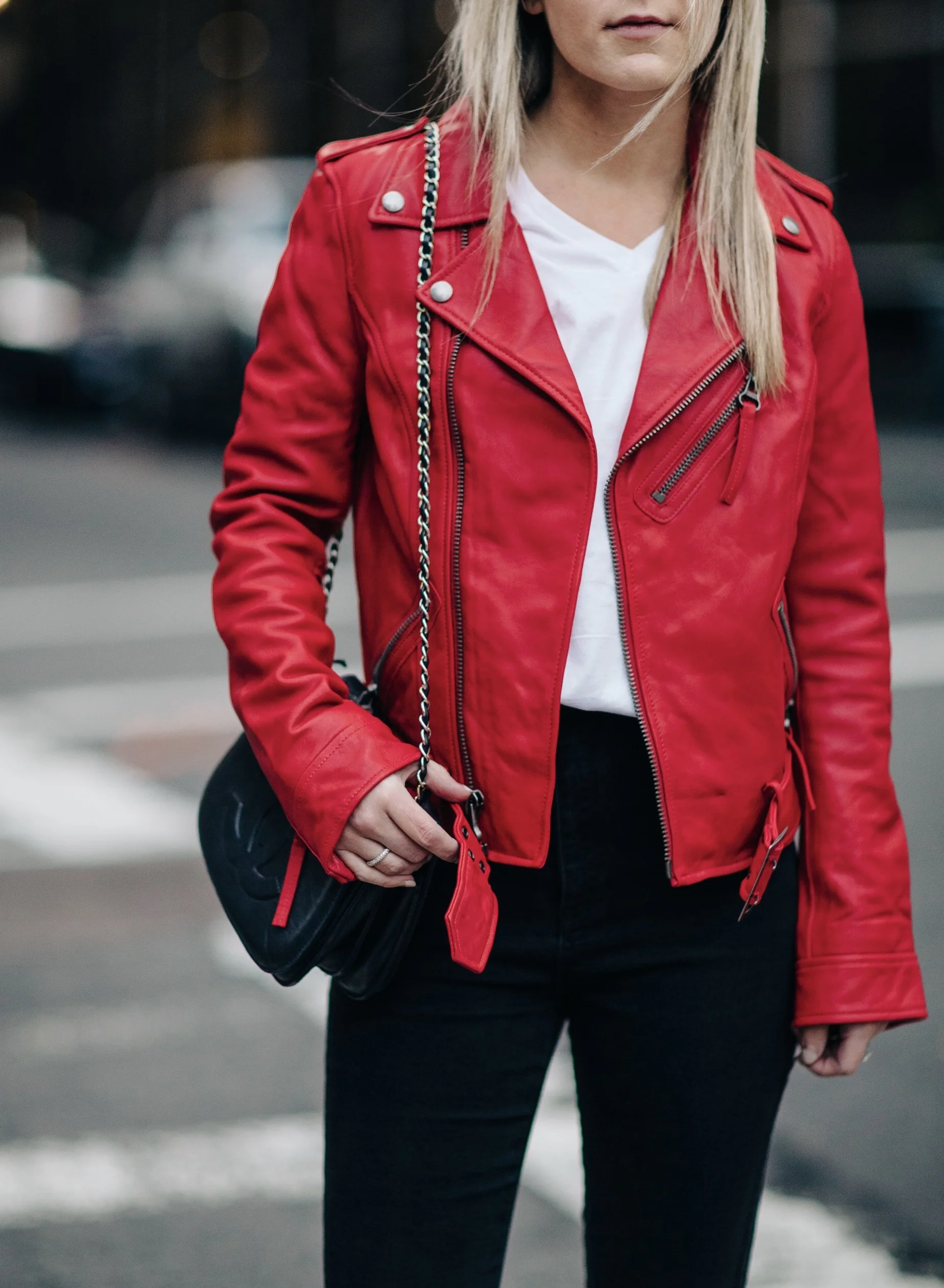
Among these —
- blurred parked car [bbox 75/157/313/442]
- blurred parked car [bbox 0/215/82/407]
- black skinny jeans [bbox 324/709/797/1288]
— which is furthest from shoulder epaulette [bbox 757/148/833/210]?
blurred parked car [bbox 0/215/82/407]

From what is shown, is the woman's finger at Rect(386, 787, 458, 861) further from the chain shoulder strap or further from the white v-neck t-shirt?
the white v-neck t-shirt

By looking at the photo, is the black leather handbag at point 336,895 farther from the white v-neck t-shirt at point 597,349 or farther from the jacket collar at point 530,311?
the white v-neck t-shirt at point 597,349

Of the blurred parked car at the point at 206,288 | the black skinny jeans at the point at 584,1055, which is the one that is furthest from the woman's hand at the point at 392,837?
the blurred parked car at the point at 206,288

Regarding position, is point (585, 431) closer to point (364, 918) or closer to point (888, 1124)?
point (364, 918)

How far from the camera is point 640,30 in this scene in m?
2.02

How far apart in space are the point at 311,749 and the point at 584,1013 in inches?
18.9

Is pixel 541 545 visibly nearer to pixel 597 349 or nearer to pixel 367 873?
pixel 597 349

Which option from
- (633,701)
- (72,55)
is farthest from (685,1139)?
(72,55)

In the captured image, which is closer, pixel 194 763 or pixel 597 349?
pixel 597 349

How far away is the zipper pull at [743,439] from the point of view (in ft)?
6.66

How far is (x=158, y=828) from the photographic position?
20.6 ft

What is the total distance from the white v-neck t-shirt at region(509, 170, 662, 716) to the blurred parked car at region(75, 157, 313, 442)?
546 inches

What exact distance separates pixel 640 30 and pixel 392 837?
3.18 ft

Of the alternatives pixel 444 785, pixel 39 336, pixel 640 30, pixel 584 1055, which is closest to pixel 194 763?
pixel 584 1055
